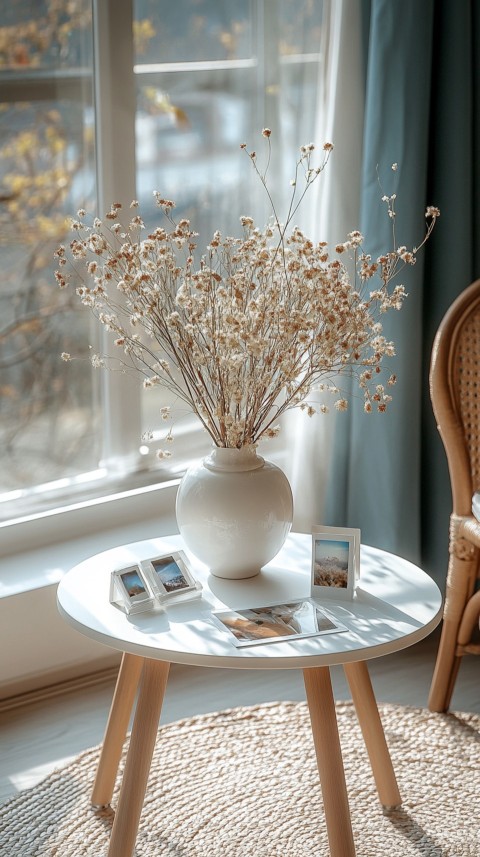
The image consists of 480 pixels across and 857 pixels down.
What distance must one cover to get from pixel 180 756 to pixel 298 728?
0.26 m

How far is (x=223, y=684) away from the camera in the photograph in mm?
2283

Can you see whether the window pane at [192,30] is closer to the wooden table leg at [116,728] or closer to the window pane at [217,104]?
the window pane at [217,104]

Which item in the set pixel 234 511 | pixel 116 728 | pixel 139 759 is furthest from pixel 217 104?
pixel 139 759

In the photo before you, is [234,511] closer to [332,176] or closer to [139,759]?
[139,759]

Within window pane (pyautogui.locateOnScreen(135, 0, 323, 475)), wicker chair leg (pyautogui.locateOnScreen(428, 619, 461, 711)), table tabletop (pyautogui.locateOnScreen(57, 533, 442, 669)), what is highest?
window pane (pyautogui.locateOnScreen(135, 0, 323, 475))

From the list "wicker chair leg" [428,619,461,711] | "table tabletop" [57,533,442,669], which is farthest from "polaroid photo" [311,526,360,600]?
"wicker chair leg" [428,619,461,711]

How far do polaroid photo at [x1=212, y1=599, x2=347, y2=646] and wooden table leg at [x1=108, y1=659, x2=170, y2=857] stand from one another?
0.12m

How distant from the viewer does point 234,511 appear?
63.1 inches

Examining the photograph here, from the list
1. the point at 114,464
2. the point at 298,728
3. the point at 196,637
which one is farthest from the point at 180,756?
the point at 114,464

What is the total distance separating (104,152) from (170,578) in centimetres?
113

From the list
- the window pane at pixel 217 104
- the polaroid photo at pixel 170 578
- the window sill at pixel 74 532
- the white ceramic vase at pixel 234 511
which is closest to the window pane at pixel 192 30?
the window pane at pixel 217 104

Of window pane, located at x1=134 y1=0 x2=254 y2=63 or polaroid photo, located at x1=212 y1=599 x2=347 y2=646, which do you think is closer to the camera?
polaroid photo, located at x1=212 y1=599 x2=347 y2=646

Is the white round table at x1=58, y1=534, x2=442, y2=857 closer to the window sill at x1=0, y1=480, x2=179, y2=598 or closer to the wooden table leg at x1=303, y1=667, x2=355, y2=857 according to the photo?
the wooden table leg at x1=303, y1=667, x2=355, y2=857

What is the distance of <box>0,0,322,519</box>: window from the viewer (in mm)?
2217
